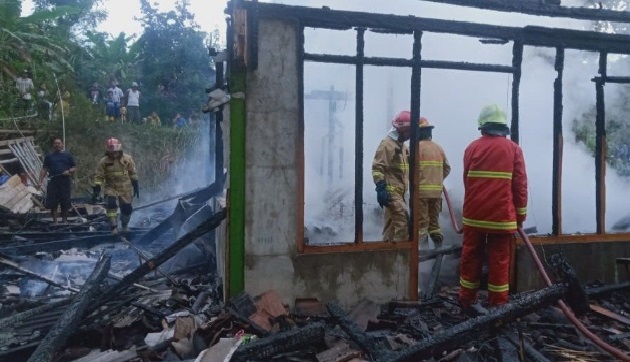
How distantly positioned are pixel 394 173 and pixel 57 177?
26.1ft

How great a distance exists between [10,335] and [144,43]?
62.2ft

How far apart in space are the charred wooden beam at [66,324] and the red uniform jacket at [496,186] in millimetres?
3815

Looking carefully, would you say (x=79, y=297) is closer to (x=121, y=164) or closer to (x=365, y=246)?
(x=365, y=246)

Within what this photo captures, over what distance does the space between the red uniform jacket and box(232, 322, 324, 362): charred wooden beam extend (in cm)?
198

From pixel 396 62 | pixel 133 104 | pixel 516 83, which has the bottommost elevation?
pixel 516 83

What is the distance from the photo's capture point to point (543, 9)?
5.95 m

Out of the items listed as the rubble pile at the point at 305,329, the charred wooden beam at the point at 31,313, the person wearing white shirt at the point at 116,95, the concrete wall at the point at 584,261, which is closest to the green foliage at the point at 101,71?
the person wearing white shirt at the point at 116,95

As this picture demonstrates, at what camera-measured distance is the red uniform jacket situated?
16.4ft

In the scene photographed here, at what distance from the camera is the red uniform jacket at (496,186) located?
499 centimetres

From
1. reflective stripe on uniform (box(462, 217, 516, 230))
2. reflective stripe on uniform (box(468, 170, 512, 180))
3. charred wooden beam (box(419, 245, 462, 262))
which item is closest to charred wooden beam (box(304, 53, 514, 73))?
reflective stripe on uniform (box(468, 170, 512, 180))

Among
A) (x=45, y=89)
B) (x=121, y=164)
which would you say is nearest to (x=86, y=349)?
(x=121, y=164)

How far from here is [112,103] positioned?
1869 cm

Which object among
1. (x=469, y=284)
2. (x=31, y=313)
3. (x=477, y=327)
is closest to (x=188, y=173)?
(x=31, y=313)

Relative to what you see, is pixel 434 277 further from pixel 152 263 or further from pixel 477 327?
pixel 152 263
